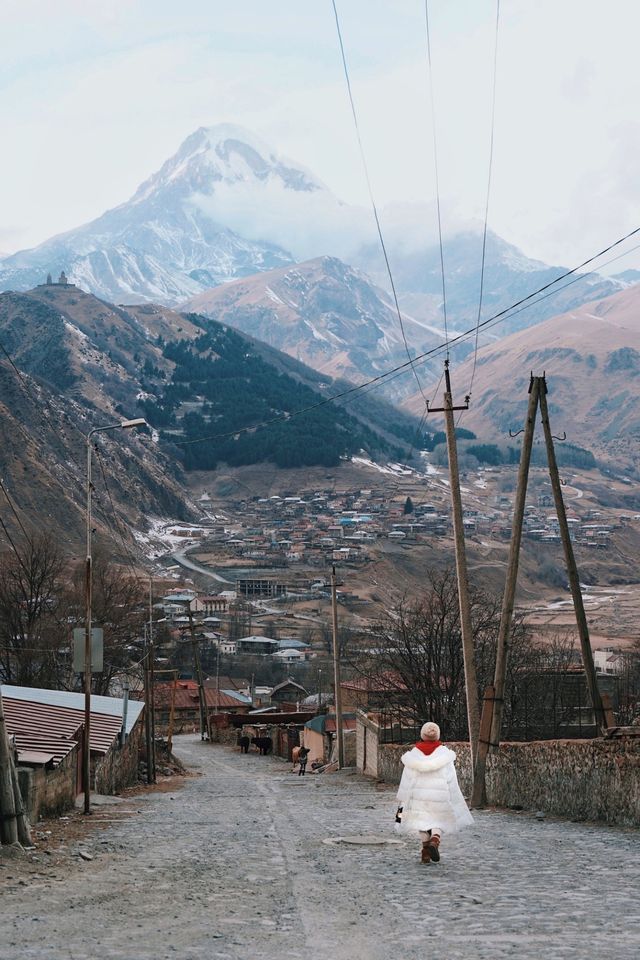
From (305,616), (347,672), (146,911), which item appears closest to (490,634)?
(146,911)

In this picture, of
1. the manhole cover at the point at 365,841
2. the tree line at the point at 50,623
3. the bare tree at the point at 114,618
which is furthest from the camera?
the bare tree at the point at 114,618

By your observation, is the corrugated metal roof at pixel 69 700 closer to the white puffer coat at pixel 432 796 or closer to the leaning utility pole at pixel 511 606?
the leaning utility pole at pixel 511 606

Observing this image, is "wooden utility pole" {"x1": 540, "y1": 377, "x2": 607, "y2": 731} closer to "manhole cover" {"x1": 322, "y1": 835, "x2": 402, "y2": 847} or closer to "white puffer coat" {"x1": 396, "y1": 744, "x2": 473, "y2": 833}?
"manhole cover" {"x1": 322, "y1": 835, "x2": 402, "y2": 847}

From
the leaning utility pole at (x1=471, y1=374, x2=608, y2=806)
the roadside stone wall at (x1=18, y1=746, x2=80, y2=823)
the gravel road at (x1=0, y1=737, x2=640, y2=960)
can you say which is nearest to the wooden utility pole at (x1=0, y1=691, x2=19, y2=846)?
the gravel road at (x1=0, y1=737, x2=640, y2=960)

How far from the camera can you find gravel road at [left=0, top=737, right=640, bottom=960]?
7.21m

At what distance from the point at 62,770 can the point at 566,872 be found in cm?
1184

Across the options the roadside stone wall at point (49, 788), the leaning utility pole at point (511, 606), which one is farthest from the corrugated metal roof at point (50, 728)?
the leaning utility pole at point (511, 606)

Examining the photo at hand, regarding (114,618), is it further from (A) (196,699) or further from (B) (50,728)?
(B) (50,728)

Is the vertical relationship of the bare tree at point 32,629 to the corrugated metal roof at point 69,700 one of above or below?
above

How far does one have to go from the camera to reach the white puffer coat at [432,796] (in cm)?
1111

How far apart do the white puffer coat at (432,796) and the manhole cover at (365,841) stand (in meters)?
1.86

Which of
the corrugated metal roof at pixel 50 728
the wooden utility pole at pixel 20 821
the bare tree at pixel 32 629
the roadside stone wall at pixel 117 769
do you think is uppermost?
the bare tree at pixel 32 629

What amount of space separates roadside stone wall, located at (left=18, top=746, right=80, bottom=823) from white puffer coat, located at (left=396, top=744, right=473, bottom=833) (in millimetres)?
6323

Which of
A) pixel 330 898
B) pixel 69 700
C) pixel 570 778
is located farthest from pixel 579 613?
pixel 69 700
